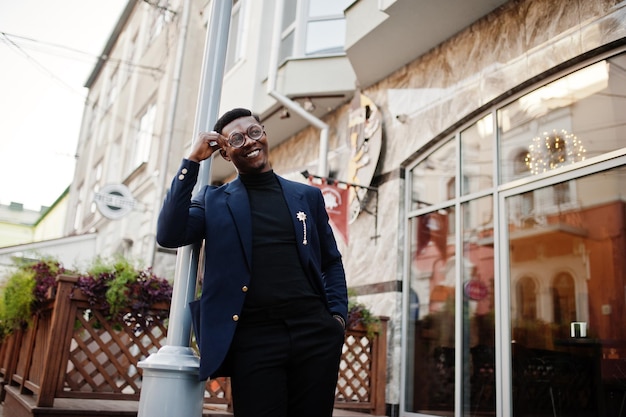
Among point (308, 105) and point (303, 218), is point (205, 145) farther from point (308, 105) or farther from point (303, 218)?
point (308, 105)

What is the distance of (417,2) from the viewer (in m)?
6.34

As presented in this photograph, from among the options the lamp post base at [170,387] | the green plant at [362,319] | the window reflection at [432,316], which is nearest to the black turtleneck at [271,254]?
the lamp post base at [170,387]

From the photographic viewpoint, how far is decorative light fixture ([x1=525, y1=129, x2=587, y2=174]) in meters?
5.35

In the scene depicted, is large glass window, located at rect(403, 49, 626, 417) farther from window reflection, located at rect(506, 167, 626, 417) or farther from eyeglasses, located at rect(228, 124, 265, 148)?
eyeglasses, located at rect(228, 124, 265, 148)

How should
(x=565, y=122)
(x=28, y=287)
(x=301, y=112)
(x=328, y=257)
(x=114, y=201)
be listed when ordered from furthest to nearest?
1. (x=114, y=201)
2. (x=301, y=112)
3. (x=565, y=122)
4. (x=28, y=287)
5. (x=328, y=257)

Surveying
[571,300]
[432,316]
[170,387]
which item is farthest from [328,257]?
[432,316]

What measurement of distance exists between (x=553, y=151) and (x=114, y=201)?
910cm

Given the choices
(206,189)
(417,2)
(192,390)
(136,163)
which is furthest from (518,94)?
(136,163)

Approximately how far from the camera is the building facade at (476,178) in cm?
516

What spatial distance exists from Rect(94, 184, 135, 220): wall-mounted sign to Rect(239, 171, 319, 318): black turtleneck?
10.1 m

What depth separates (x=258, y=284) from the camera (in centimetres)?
218

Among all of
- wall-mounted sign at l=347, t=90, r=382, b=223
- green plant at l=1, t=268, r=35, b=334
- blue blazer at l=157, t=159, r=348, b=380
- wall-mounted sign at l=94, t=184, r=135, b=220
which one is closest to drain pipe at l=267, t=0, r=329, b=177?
wall-mounted sign at l=347, t=90, r=382, b=223

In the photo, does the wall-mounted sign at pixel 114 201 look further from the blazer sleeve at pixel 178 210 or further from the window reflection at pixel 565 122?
the blazer sleeve at pixel 178 210

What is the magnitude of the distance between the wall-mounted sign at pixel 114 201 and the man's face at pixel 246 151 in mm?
10024
